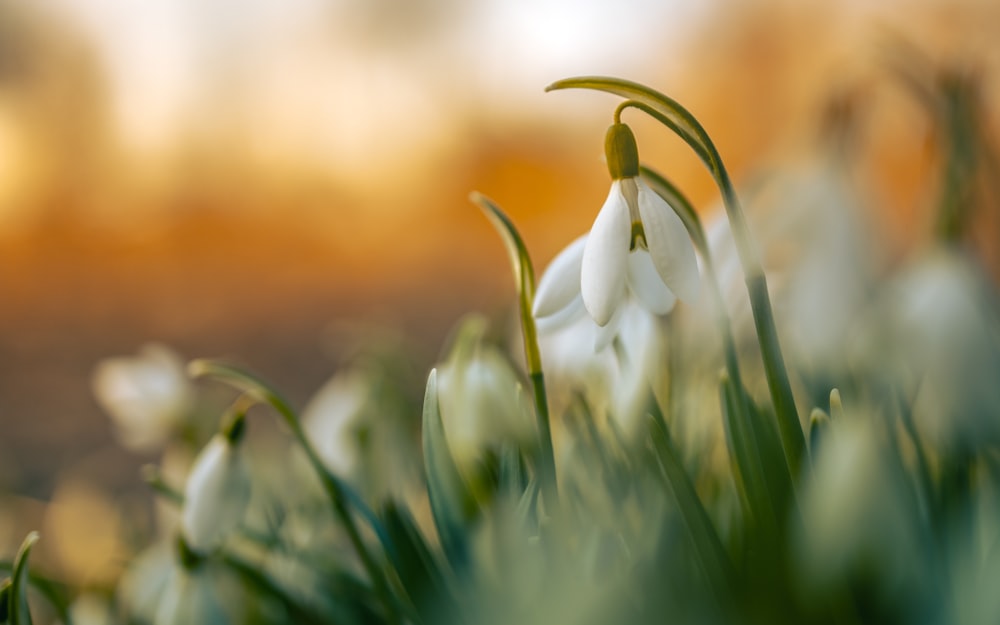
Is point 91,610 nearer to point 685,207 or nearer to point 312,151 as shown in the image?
point 685,207

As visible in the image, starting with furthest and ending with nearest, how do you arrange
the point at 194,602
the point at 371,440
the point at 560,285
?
the point at 371,440 < the point at 194,602 < the point at 560,285

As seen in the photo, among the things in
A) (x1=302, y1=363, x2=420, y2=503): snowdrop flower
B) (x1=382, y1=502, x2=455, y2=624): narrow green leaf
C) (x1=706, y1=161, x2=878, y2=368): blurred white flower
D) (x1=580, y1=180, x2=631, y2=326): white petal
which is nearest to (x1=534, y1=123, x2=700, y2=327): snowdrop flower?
(x1=580, y1=180, x2=631, y2=326): white petal

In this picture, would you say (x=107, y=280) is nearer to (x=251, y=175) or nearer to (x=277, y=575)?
(x=251, y=175)

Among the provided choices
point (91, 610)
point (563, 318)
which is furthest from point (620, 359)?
point (91, 610)

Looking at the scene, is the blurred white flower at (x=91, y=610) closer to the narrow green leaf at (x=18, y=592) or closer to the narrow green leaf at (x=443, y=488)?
the narrow green leaf at (x=18, y=592)

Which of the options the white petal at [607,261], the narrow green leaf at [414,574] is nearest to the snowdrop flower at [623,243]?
the white petal at [607,261]

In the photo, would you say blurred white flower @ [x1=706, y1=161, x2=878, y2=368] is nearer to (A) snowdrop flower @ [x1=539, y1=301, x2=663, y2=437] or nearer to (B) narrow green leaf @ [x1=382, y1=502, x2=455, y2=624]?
(A) snowdrop flower @ [x1=539, y1=301, x2=663, y2=437]

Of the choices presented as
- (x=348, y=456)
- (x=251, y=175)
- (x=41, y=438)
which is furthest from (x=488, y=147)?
(x=348, y=456)
